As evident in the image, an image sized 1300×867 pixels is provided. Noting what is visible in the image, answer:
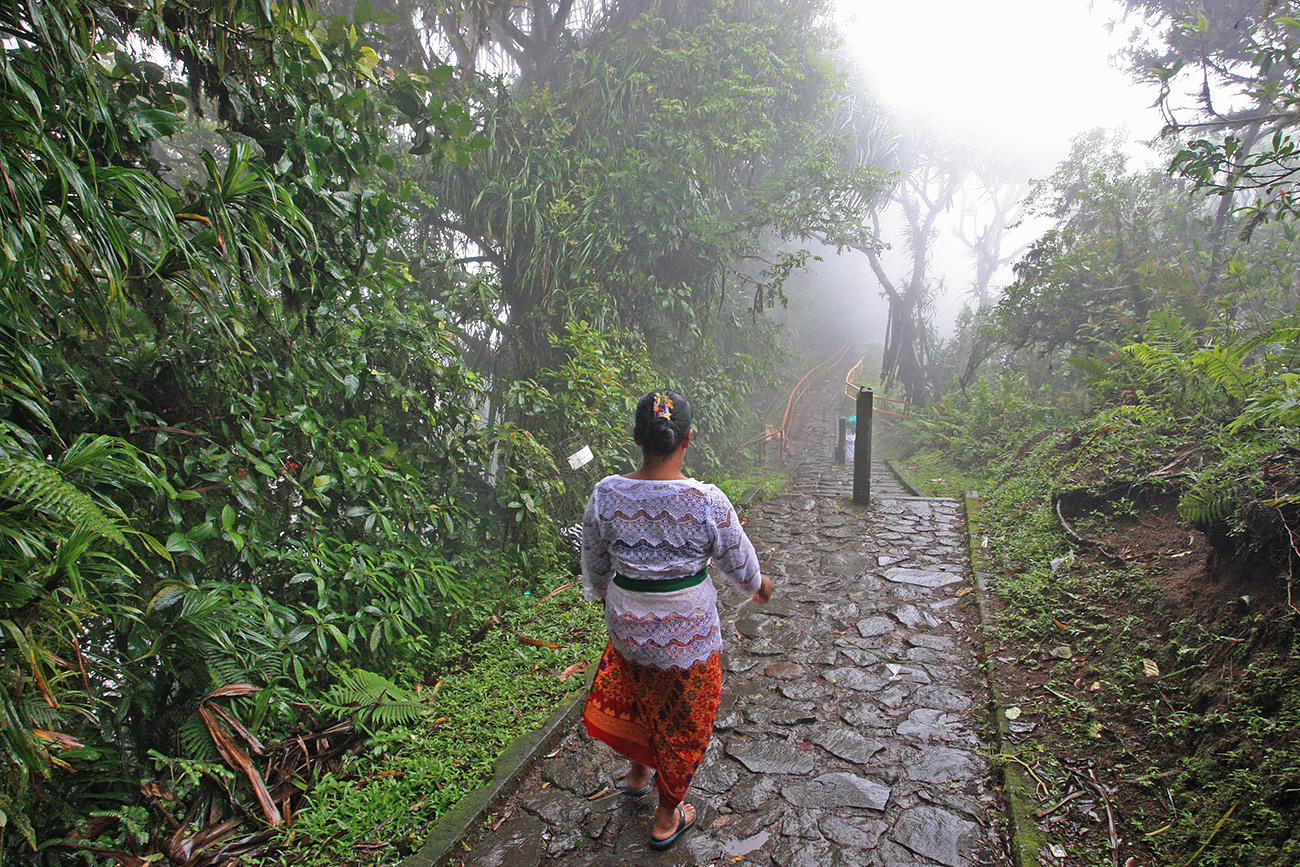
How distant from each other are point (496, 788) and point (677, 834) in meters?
0.82

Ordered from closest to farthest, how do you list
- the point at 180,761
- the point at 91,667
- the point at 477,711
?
the point at 91,667 → the point at 180,761 → the point at 477,711

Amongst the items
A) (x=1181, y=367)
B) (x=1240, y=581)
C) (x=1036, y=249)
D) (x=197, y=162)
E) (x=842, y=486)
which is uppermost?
(x=197, y=162)

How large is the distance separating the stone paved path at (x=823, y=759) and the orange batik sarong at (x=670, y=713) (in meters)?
0.35

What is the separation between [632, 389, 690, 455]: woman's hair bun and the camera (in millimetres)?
2248

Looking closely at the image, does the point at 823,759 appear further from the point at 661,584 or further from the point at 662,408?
the point at 662,408

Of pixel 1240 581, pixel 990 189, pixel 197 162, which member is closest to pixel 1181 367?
pixel 1240 581

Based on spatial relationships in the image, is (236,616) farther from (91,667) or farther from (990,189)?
(990,189)

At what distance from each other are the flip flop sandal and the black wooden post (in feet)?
17.3

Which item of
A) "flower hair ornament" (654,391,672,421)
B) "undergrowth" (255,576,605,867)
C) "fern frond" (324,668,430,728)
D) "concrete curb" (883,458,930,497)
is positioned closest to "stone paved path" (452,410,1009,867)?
"undergrowth" (255,576,605,867)

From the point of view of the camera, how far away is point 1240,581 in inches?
121

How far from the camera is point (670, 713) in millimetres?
2354

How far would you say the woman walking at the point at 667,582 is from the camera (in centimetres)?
226

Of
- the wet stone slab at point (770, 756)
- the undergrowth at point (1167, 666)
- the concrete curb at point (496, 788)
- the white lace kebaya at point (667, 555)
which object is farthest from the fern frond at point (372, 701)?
the undergrowth at point (1167, 666)

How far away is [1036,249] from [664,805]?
10.8 m
